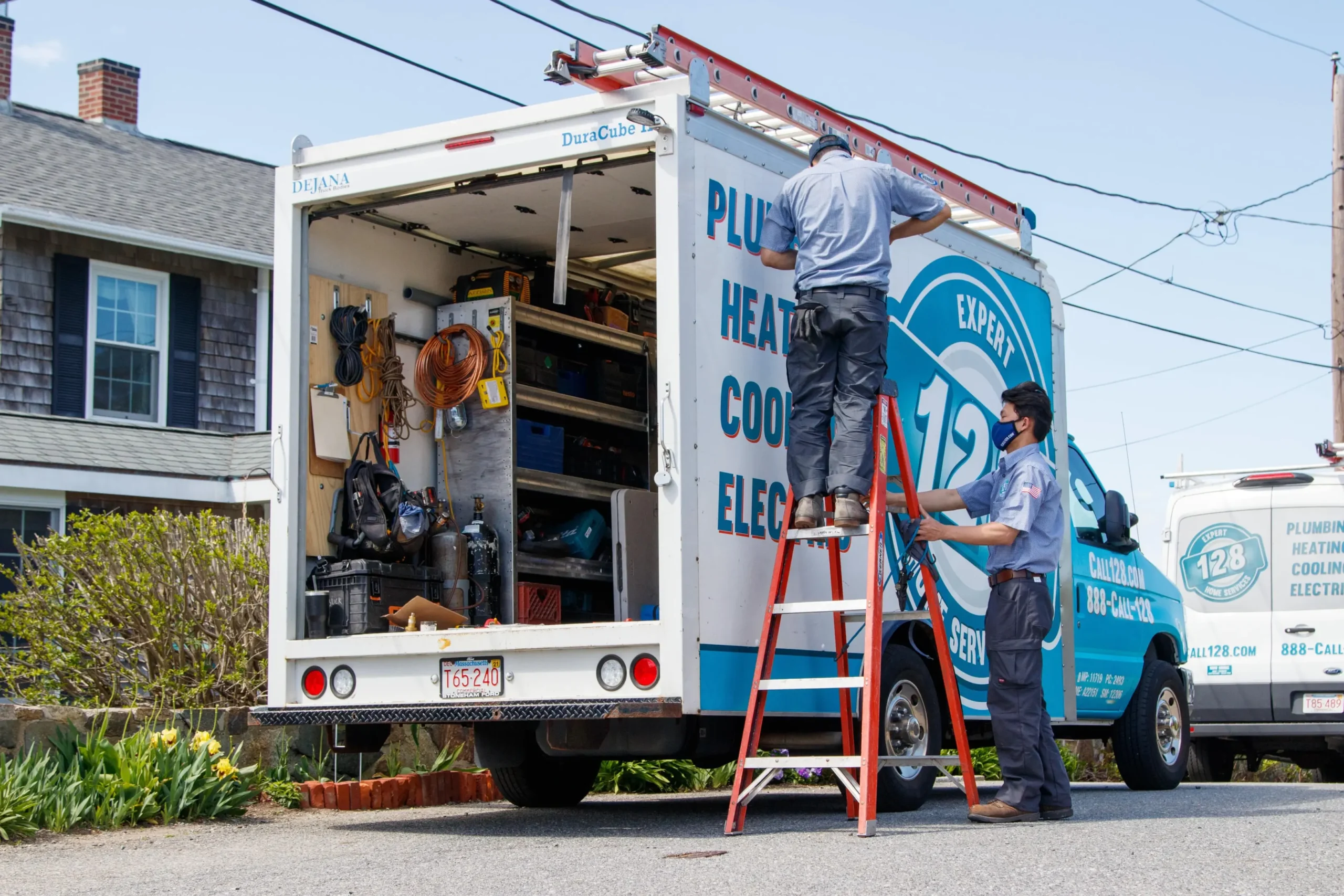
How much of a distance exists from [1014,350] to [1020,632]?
2.39 metres

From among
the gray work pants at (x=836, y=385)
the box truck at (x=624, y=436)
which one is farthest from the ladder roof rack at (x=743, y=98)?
the gray work pants at (x=836, y=385)

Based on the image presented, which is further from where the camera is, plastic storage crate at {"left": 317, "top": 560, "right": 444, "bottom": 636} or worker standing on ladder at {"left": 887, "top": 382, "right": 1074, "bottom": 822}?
plastic storage crate at {"left": 317, "top": 560, "right": 444, "bottom": 636}

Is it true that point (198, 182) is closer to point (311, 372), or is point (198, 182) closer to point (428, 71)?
point (428, 71)

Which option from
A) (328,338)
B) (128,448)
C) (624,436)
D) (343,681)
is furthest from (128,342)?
(343,681)

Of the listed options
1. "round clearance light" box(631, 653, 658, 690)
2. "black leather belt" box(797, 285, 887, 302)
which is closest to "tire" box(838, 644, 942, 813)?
"round clearance light" box(631, 653, 658, 690)

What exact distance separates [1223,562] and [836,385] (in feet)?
21.0

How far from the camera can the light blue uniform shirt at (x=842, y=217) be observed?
22.6 ft

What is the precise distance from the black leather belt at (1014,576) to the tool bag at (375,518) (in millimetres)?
2633

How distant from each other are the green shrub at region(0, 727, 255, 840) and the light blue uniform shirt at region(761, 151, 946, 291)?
3677 mm

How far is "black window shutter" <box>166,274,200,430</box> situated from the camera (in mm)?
17750

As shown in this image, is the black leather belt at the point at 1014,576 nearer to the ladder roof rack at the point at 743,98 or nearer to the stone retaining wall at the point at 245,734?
the ladder roof rack at the point at 743,98

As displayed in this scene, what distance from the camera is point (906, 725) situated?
24.2 feet

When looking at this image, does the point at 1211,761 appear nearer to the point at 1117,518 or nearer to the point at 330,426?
the point at 1117,518

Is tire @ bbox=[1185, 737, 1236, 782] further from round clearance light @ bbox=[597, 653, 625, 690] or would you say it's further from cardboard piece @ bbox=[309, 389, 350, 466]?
cardboard piece @ bbox=[309, 389, 350, 466]
